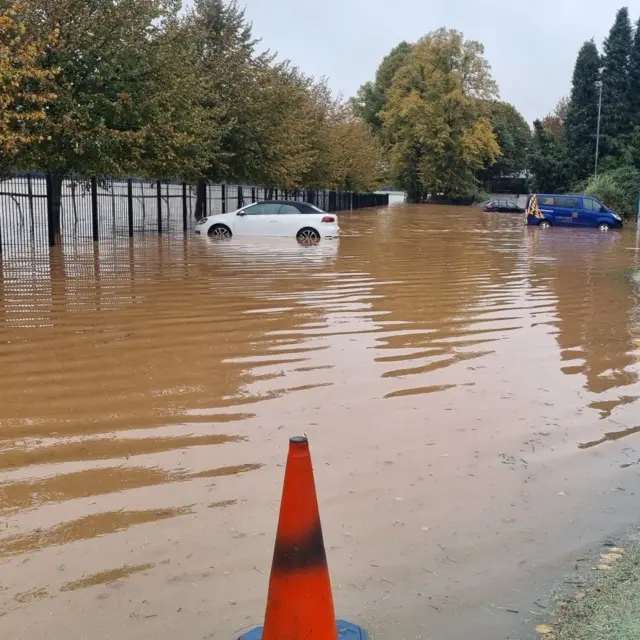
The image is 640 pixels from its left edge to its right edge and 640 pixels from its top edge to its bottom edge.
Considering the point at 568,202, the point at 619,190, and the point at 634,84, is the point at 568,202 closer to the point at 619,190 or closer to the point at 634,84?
the point at 619,190

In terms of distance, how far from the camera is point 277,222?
2362cm

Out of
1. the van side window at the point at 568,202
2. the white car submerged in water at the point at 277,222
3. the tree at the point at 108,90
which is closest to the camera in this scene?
the tree at the point at 108,90

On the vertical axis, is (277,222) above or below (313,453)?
above

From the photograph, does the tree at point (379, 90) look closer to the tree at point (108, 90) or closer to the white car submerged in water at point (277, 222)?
the white car submerged in water at point (277, 222)

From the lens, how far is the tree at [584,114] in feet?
190

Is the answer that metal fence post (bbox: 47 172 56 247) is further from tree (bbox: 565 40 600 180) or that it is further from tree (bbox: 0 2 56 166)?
tree (bbox: 565 40 600 180)

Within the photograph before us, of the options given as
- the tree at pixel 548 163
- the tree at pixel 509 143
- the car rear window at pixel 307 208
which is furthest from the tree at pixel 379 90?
the car rear window at pixel 307 208

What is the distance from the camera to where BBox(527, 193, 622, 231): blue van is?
3466 cm

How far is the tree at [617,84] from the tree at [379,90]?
40488 mm

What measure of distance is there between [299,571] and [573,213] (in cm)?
3512

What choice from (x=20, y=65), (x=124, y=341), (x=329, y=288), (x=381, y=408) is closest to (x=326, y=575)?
(x=381, y=408)

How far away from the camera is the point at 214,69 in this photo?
25.6 metres

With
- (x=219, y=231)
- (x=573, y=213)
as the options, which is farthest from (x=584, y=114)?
(x=219, y=231)

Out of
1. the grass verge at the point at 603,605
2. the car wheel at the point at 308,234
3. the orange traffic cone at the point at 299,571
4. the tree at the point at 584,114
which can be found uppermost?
the tree at the point at 584,114
